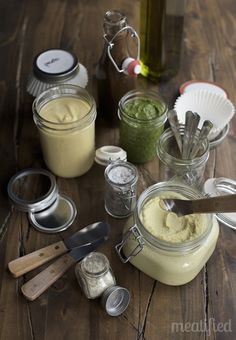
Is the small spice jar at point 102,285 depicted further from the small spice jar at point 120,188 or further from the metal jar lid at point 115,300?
the small spice jar at point 120,188

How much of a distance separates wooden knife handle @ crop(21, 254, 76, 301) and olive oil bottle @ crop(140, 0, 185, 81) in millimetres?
500

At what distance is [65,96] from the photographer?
2.87ft

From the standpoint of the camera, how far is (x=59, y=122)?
0.82 meters

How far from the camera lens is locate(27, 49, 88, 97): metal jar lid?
93 cm

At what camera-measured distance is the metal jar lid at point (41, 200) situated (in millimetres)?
819

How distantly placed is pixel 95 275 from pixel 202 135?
0.30 metres

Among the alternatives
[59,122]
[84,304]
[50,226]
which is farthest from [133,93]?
[84,304]

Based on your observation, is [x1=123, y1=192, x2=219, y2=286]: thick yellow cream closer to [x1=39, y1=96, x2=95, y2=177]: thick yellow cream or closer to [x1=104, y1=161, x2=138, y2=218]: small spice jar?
[x1=104, y1=161, x2=138, y2=218]: small spice jar

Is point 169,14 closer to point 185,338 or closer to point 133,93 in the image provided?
point 133,93

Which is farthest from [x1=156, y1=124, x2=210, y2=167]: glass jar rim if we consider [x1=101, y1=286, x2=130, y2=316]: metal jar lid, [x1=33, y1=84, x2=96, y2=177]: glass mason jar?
[x1=101, y1=286, x2=130, y2=316]: metal jar lid

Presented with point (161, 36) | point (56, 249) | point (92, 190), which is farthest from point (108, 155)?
point (161, 36)

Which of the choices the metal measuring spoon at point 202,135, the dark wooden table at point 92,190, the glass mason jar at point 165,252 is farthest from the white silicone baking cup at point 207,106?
the glass mason jar at point 165,252

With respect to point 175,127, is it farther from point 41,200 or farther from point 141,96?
point 41,200

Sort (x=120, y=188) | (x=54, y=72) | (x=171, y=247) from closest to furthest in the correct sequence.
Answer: (x=171, y=247), (x=120, y=188), (x=54, y=72)
